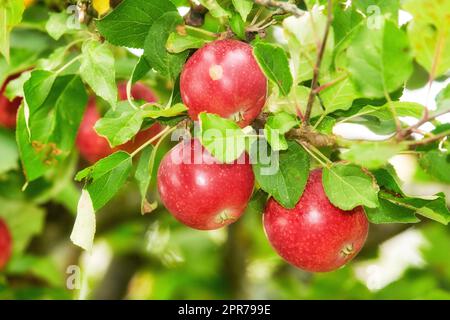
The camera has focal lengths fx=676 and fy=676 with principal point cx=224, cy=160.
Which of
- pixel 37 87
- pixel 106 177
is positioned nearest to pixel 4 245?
pixel 37 87

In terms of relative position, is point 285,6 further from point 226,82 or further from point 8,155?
point 8,155

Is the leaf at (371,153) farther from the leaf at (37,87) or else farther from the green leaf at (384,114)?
the leaf at (37,87)

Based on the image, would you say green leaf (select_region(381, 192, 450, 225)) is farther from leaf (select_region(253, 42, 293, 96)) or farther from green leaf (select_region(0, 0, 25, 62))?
green leaf (select_region(0, 0, 25, 62))

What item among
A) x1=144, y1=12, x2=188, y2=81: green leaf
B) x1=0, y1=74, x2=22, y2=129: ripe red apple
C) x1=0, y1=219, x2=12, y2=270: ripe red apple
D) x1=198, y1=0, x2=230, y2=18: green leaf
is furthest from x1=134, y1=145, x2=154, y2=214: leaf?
x1=0, y1=219, x2=12, y2=270: ripe red apple

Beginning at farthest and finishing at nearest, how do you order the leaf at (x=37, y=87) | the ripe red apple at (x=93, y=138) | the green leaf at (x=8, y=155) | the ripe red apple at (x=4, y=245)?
the ripe red apple at (x=4, y=245), the green leaf at (x=8, y=155), the ripe red apple at (x=93, y=138), the leaf at (x=37, y=87)

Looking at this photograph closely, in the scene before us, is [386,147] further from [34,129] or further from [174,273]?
[174,273]

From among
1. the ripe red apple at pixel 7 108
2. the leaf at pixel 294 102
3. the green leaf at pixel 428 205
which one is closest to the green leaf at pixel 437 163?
the green leaf at pixel 428 205

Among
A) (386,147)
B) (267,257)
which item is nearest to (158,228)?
(267,257)
